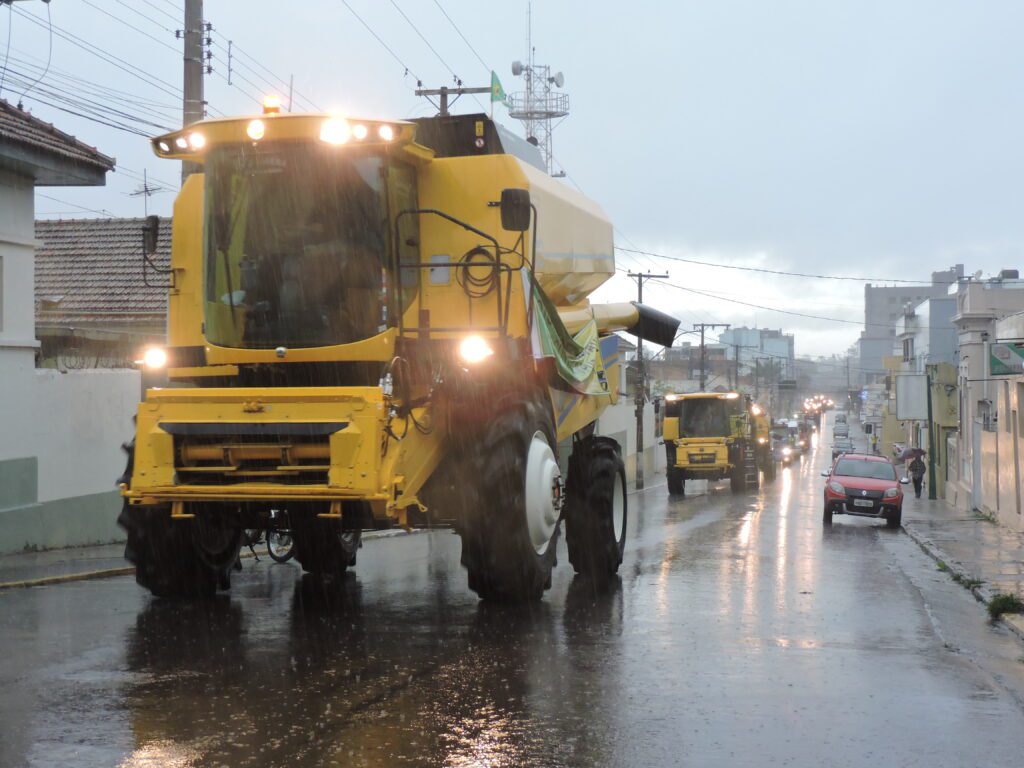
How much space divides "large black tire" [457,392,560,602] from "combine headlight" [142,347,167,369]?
2.63m

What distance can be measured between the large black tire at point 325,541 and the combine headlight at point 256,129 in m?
2.93

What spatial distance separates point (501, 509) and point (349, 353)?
5.62 feet

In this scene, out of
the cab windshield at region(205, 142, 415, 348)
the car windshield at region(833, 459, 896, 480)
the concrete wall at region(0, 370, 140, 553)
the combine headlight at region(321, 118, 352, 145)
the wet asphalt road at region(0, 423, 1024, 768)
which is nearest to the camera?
the wet asphalt road at region(0, 423, 1024, 768)

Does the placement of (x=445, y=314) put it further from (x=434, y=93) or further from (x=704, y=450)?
(x=704, y=450)

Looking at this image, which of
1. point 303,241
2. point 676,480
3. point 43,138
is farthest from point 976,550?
point 676,480

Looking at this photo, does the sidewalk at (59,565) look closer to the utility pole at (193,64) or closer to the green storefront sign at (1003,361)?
the utility pole at (193,64)

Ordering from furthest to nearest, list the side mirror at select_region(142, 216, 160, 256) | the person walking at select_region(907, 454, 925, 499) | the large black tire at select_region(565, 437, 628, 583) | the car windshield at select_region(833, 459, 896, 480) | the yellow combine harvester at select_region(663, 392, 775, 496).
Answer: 1. the person walking at select_region(907, 454, 925, 499)
2. the yellow combine harvester at select_region(663, 392, 775, 496)
3. the car windshield at select_region(833, 459, 896, 480)
4. the large black tire at select_region(565, 437, 628, 583)
5. the side mirror at select_region(142, 216, 160, 256)

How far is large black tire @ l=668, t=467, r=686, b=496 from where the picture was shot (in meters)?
40.2

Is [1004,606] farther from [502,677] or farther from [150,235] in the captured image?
[150,235]

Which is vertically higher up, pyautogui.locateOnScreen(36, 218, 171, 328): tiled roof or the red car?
pyautogui.locateOnScreen(36, 218, 171, 328): tiled roof

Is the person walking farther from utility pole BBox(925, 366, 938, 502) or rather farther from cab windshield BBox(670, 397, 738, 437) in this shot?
cab windshield BBox(670, 397, 738, 437)

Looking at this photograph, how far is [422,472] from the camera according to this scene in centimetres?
942

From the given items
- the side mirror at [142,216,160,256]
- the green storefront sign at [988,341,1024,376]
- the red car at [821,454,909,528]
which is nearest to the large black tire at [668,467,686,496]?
the red car at [821,454,909,528]

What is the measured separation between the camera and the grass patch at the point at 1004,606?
12234 mm
